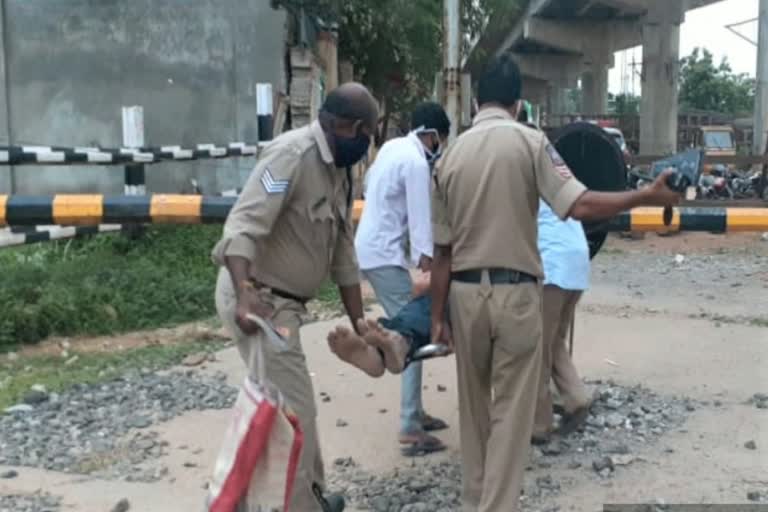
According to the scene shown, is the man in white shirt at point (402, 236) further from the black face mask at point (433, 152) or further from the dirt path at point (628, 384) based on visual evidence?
the dirt path at point (628, 384)

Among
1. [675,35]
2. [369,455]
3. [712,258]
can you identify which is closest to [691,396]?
[369,455]

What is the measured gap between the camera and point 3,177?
12453mm

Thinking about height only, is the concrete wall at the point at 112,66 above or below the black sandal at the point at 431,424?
above

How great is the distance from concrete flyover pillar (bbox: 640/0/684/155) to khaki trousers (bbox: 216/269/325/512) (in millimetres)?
26992

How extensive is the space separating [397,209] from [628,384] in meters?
2.17

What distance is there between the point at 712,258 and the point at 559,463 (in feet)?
30.2

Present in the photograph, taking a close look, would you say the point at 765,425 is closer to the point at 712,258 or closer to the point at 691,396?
the point at 691,396

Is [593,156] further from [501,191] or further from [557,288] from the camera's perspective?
[501,191]

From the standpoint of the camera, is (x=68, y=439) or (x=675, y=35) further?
(x=675, y=35)

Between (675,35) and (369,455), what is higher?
(675,35)

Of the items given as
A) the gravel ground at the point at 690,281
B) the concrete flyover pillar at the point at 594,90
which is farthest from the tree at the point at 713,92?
the gravel ground at the point at 690,281

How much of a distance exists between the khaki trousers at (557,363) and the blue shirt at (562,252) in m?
0.07

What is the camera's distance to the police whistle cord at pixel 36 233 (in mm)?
8133

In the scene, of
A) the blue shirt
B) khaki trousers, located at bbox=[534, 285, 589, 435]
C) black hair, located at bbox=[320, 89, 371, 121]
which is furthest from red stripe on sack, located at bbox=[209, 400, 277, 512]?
the blue shirt
